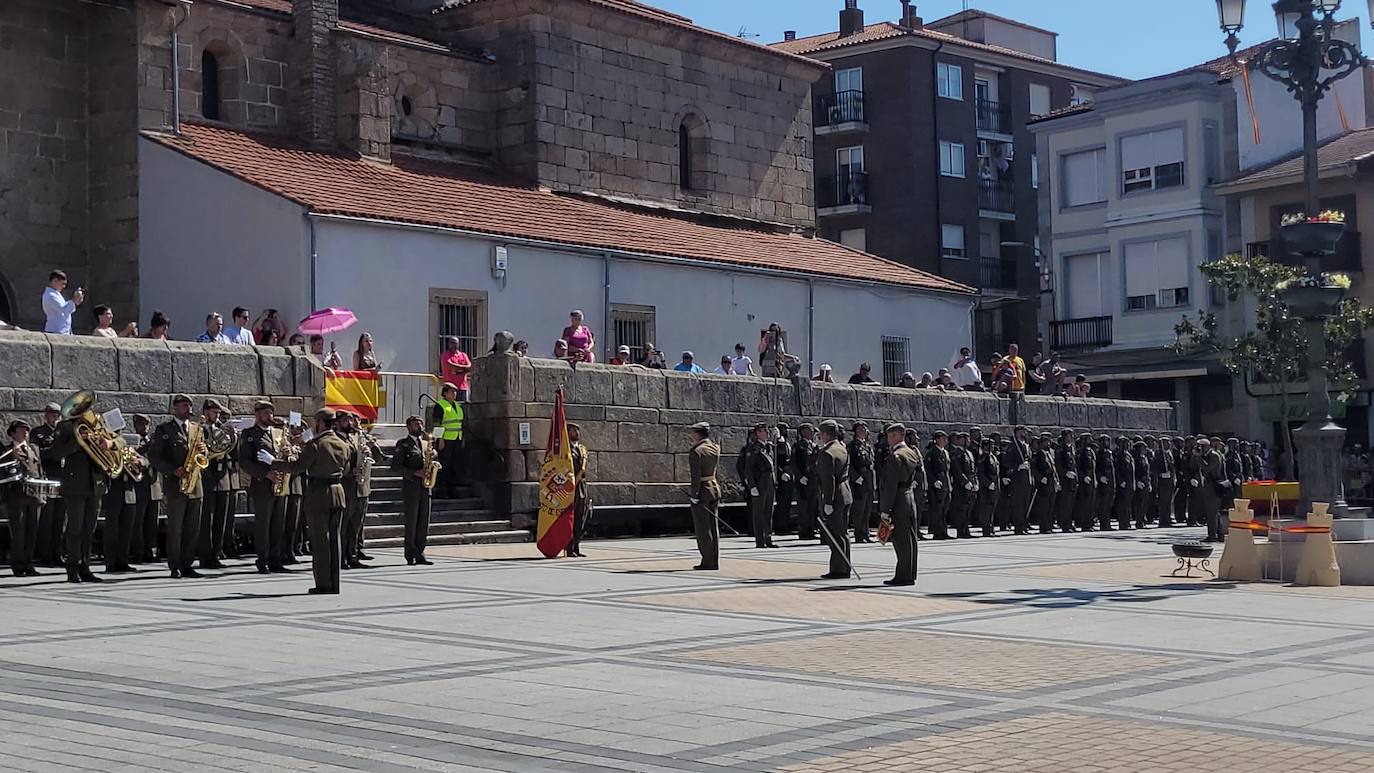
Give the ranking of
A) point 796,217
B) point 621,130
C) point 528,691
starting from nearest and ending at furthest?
point 528,691 → point 621,130 → point 796,217

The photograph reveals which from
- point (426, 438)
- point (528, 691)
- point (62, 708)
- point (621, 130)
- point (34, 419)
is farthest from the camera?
point (621, 130)

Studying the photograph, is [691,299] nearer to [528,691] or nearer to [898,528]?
[898,528]

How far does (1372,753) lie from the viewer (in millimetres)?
8062

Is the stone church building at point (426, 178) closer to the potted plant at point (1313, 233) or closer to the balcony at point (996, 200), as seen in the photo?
the potted plant at point (1313, 233)

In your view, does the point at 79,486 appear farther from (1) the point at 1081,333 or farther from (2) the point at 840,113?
(2) the point at 840,113

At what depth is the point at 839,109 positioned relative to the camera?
179ft

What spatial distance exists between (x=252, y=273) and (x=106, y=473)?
370 inches

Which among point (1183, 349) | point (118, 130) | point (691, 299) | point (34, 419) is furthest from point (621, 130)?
point (34, 419)

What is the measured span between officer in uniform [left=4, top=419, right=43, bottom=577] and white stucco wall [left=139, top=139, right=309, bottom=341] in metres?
8.67

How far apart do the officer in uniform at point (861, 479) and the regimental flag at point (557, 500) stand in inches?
202

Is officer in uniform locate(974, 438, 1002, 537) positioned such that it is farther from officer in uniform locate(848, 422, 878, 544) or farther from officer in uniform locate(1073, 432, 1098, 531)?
officer in uniform locate(848, 422, 878, 544)

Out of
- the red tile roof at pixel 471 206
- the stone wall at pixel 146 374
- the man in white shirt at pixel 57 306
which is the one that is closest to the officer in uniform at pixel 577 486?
the stone wall at pixel 146 374

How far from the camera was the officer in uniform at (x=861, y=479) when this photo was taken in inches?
966

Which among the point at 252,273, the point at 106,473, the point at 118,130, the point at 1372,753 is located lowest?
the point at 1372,753
